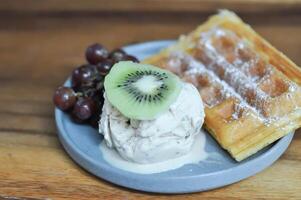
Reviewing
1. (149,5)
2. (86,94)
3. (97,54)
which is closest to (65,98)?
(86,94)

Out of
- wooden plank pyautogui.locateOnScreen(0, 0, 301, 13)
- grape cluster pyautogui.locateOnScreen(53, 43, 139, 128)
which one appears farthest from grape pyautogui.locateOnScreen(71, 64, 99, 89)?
wooden plank pyautogui.locateOnScreen(0, 0, 301, 13)

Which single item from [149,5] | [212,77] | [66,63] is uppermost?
[212,77]

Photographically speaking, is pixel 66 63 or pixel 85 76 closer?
pixel 85 76

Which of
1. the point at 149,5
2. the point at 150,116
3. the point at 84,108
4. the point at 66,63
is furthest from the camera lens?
the point at 149,5

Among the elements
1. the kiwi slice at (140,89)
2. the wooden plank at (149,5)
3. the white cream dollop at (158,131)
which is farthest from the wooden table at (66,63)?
the kiwi slice at (140,89)

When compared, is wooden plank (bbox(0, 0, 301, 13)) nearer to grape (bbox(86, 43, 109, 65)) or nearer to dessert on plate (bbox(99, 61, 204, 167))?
grape (bbox(86, 43, 109, 65))

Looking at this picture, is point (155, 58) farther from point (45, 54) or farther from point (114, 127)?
point (45, 54)

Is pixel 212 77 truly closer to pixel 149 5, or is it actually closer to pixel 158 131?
pixel 158 131
